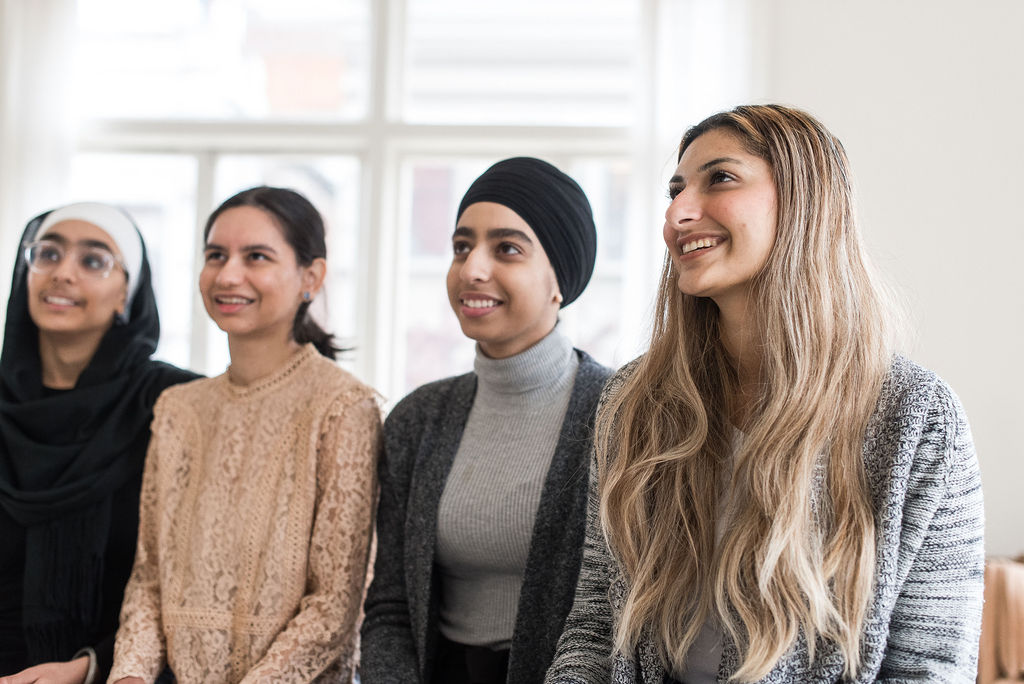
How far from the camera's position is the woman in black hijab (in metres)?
2.11

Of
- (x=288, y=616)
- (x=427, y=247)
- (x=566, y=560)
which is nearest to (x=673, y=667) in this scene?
(x=566, y=560)

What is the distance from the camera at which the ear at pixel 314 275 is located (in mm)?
2137

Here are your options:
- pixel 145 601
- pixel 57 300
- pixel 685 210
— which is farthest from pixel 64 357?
pixel 685 210

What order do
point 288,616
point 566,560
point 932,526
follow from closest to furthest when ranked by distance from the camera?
point 932,526 → point 566,560 → point 288,616

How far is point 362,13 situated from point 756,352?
10.4 ft

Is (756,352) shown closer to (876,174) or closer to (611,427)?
(611,427)

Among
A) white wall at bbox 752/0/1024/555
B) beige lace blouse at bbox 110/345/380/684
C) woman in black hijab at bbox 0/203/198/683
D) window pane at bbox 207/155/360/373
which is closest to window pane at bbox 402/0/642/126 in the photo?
window pane at bbox 207/155/360/373

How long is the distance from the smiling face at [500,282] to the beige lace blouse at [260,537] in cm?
34

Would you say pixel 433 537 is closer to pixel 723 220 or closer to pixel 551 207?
pixel 551 207

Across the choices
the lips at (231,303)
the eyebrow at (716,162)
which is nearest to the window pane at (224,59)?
the lips at (231,303)

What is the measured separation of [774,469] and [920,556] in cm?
23

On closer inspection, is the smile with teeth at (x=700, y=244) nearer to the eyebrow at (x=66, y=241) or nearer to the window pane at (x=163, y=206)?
the eyebrow at (x=66, y=241)

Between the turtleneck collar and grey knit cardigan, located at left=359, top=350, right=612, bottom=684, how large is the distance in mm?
46

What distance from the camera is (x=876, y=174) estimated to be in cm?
349
